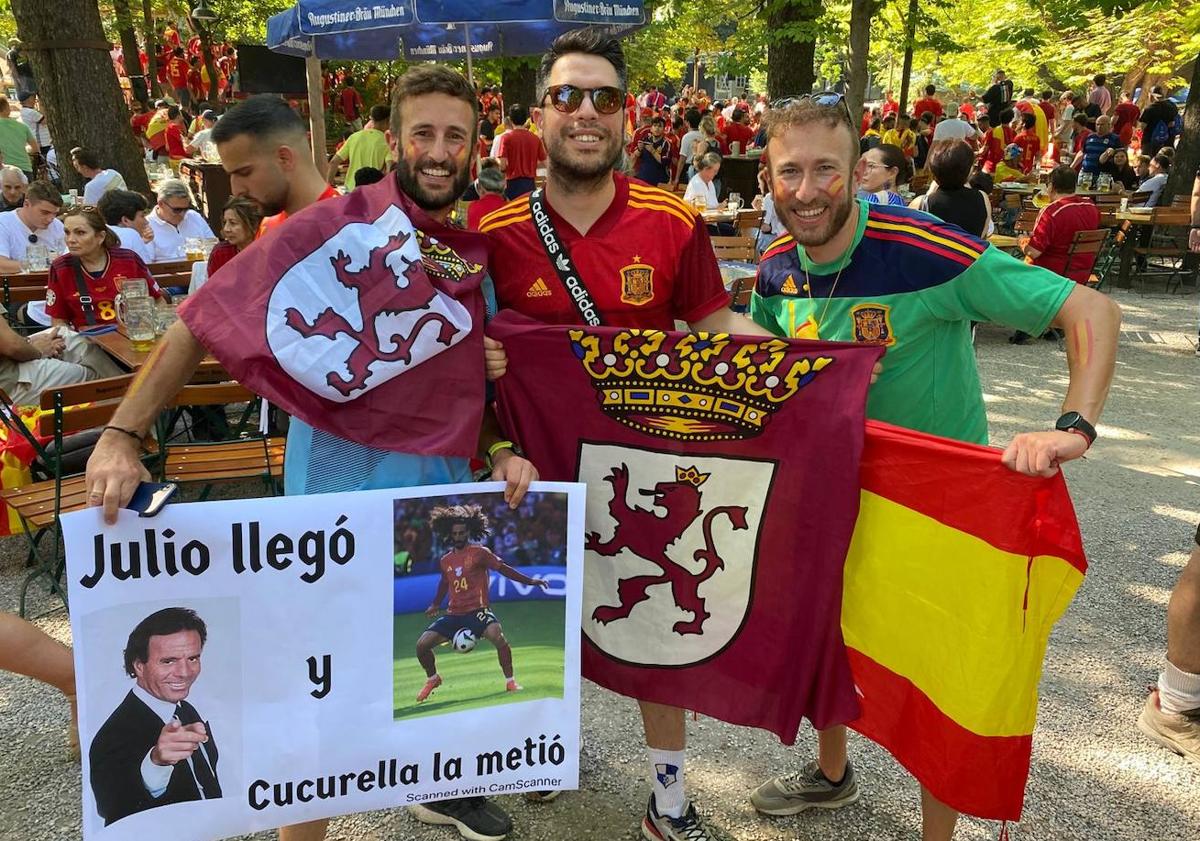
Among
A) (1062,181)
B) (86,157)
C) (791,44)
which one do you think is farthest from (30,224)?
(1062,181)

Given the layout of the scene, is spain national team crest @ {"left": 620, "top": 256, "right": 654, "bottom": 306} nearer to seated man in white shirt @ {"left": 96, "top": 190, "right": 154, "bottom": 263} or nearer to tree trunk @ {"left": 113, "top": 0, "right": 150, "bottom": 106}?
seated man in white shirt @ {"left": 96, "top": 190, "right": 154, "bottom": 263}

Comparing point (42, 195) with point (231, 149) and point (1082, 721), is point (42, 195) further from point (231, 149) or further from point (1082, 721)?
point (1082, 721)

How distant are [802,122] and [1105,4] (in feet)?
65.3

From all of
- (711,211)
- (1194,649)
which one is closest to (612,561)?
(1194,649)

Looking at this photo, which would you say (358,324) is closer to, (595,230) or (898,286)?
(595,230)

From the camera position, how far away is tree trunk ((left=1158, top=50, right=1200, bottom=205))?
12273 mm

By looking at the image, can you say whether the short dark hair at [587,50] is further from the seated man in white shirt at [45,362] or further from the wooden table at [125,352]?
the seated man in white shirt at [45,362]

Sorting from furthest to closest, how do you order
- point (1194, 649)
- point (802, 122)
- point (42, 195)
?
1. point (42, 195)
2. point (1194, 649)
3. point (802, 122)

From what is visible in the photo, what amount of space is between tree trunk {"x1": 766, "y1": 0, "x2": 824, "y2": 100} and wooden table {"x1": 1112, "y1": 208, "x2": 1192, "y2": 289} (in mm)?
4293

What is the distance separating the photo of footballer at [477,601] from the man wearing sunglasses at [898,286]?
1007mm

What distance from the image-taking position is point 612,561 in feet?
8.32

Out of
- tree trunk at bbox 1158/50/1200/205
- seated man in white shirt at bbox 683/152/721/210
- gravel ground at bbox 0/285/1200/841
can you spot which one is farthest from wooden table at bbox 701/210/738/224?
tree trunk at bbox 1158/50/1200/205

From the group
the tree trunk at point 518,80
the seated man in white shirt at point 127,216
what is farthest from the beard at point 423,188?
the tree trunk at point 518,80

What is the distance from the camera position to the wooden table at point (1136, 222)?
34.7 ft
